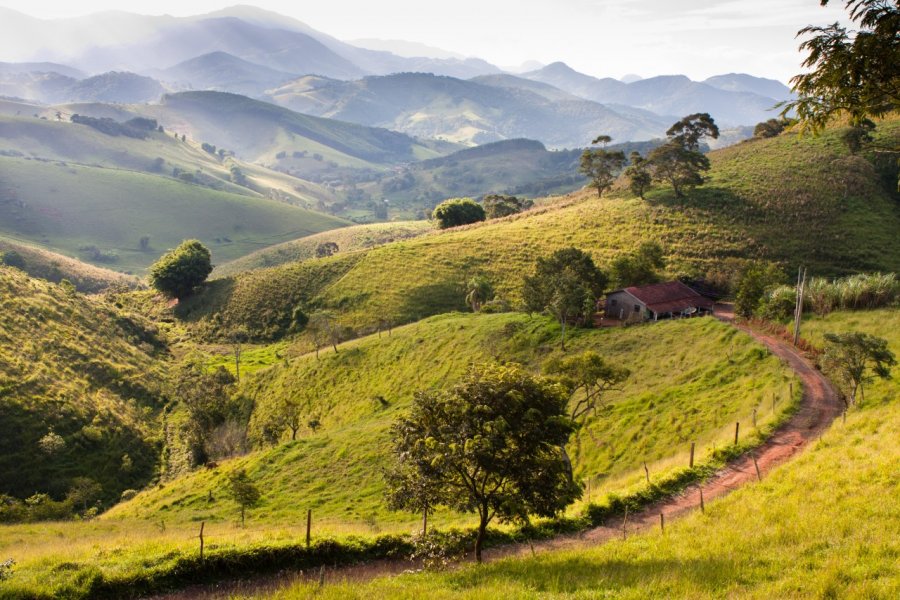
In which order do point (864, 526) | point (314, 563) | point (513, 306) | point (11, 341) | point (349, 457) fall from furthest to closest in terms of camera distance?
point (513, 306) → point (11, 341) → point (349, 457) → point (314, 563) → point (864, 526)

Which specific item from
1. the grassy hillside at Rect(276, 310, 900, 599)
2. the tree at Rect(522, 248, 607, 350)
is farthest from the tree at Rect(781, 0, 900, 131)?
the tree at Rect(522, 248, 607, 350)

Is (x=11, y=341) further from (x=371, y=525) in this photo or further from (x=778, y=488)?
(x=778, y=488)

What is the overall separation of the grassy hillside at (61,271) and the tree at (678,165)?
14960 centimetres

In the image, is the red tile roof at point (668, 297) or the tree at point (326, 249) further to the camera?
the tree at point (326, 249)

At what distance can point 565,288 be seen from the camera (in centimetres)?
5003

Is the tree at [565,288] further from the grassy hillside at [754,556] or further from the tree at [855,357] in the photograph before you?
the grassy hillside at [754,556]

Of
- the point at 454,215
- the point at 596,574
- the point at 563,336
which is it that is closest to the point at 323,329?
the point at 563,336

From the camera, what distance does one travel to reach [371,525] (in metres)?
25.1

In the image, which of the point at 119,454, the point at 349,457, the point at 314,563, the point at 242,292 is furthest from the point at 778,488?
the point at 242,292

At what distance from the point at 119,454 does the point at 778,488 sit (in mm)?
56783

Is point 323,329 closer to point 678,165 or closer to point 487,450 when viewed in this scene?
point 487,450

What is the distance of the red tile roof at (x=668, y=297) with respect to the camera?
56625mm

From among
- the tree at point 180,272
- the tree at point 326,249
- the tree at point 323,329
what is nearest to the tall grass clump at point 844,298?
the tree at point 323,329

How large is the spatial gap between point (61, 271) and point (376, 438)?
547 ft
